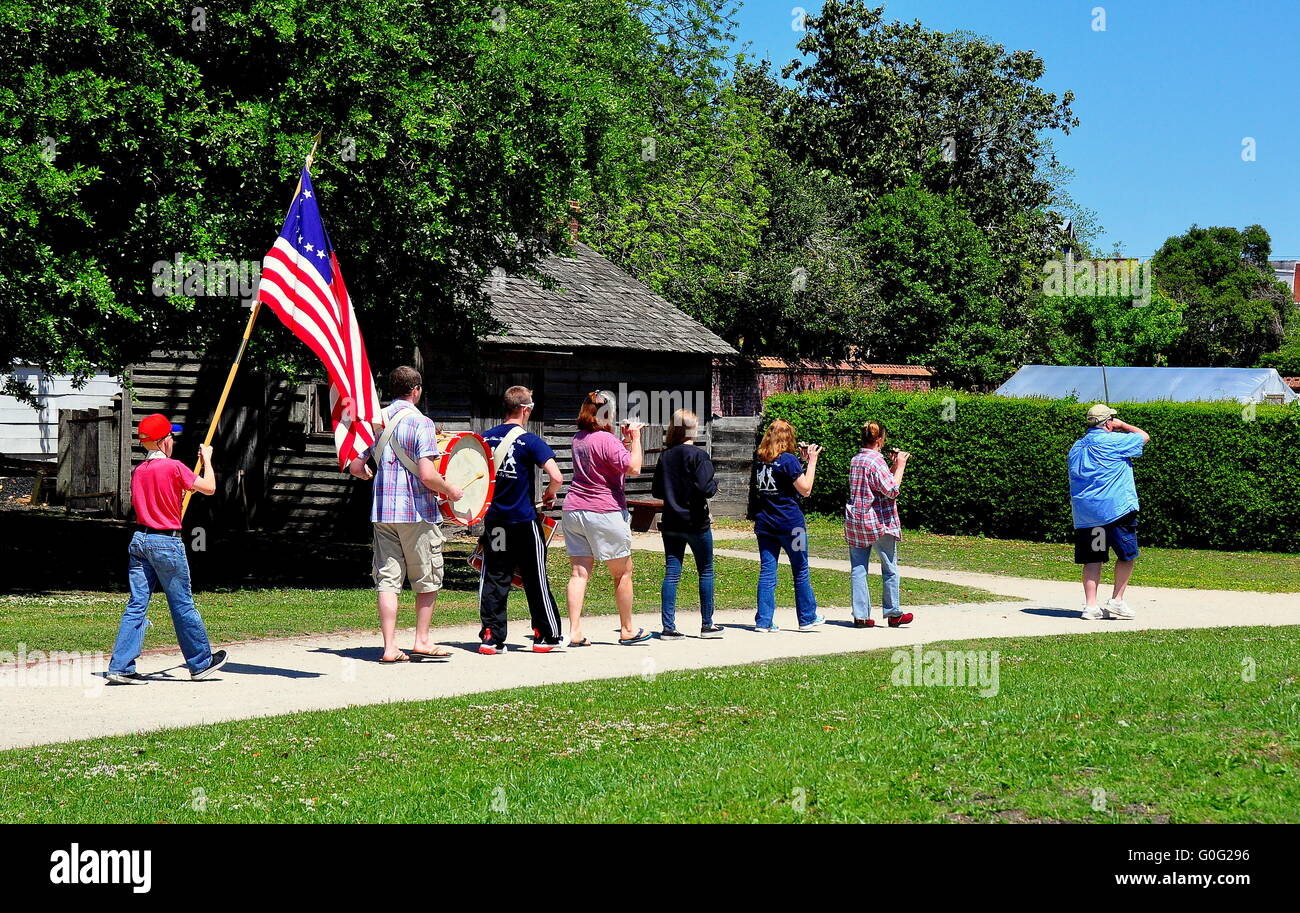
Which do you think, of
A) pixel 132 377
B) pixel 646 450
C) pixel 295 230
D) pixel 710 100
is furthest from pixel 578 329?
pixel 710 100

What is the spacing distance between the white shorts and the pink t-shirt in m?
0.06

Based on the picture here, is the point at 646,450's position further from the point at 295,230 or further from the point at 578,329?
the point at 295,230

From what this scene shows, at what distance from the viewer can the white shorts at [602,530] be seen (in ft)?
38.7

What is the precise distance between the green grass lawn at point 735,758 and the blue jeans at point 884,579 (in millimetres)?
3947

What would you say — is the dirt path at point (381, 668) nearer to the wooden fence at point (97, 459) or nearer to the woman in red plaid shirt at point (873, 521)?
the woman in red plaid shirt at point (873, 521)

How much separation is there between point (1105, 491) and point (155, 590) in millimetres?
9474

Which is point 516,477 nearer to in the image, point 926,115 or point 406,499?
point 406,499

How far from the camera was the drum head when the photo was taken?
1206 cm

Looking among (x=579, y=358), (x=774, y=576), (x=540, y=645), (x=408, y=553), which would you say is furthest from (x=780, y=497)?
(x=579, y=358)

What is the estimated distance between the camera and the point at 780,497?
1344cm

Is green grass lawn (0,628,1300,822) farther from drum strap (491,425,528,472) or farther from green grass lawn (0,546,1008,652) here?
green grass lawn (0,546,1008,652)

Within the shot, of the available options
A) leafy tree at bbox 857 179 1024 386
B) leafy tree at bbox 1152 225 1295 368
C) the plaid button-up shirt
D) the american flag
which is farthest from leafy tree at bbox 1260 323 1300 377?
the plaid button-up shirt

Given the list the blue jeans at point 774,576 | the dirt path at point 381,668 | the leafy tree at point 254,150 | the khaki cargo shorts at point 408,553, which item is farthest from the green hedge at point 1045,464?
the khaki cargo shorts at point 408,553
